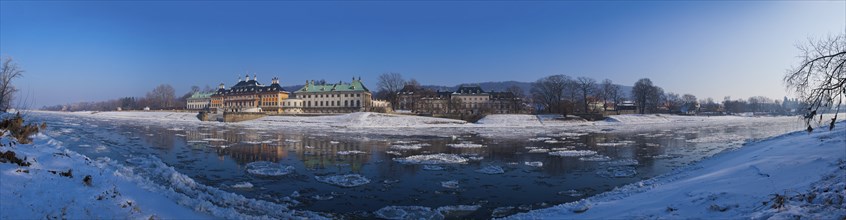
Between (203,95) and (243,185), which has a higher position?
(203,95)

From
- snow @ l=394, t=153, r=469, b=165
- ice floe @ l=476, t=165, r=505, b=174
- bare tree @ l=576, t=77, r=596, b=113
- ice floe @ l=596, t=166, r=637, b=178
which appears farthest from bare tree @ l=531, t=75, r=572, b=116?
ice floe @ l=476, t=165, r=505, b=174

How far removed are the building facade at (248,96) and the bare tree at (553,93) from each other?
201 feet

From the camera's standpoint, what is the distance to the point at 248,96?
11481 cm

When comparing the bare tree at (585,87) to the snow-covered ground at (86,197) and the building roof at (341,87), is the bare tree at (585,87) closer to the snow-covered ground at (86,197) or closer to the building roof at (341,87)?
the building roof at (341,87)

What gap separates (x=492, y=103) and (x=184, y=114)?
227 feet

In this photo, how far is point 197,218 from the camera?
27.4 ft

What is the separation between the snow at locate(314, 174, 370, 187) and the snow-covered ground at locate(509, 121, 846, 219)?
6.35 m

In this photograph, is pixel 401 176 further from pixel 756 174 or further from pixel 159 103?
Result: pixel 159 103

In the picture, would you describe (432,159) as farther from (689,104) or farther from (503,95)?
(689,104)

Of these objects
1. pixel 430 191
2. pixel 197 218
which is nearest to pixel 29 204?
pixel 197 218

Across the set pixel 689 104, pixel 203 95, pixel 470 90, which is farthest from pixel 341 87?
pixel 689 104

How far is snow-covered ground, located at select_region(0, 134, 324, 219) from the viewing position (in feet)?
21.3

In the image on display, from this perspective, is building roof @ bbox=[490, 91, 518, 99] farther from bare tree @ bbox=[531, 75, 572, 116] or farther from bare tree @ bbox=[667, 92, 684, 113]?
bare tree @ bbox=[667, 92, 684, 113]

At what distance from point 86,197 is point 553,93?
91.2m
